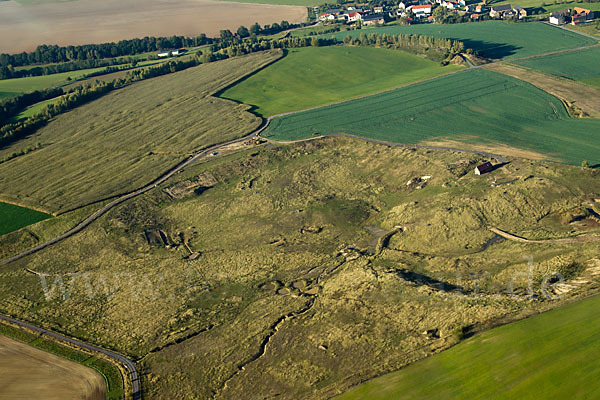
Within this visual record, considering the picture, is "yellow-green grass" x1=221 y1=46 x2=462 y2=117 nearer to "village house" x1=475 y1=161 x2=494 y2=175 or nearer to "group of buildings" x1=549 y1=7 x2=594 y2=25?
"village house" x1=475 y1=161 x2=494 y2=175

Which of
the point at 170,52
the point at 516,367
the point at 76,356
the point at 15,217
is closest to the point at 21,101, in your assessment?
the point at 170,52

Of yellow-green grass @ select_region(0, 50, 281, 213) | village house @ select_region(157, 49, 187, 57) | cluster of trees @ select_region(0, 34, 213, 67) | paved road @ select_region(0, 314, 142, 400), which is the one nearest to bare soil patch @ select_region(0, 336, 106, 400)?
paved road @ select_region(0, 314, 142, 400)

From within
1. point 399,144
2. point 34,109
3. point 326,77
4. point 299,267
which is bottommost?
point 299,267

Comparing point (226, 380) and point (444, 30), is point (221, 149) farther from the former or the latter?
point (444, 30)

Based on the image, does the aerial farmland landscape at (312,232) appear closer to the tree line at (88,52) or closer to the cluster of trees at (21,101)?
the cluster of trees at (21,101)

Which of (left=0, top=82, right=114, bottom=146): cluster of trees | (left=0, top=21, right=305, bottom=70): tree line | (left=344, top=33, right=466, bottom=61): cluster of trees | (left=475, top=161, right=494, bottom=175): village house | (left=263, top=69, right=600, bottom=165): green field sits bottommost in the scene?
(left=475, top=161, right=494, bottom=175): village house

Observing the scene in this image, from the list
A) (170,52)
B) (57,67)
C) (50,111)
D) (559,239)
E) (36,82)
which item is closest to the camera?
(559,239)

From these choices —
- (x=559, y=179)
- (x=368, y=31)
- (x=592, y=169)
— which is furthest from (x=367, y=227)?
(x=368, y=31)

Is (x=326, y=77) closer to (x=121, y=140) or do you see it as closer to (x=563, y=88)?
(x=563, y=88)

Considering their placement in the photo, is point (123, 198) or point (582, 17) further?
point (582, 17)
